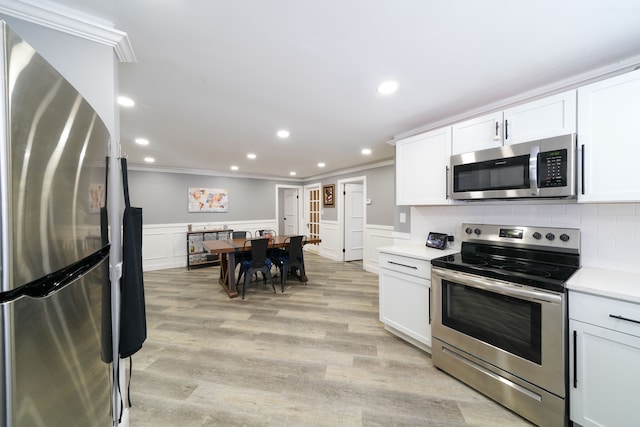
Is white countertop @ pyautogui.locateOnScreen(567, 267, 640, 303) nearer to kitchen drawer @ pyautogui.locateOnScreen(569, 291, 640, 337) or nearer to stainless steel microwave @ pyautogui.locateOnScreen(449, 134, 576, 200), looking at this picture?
kitchen drawer @ pyautogui.locateOnScreen(569, 291, 640, 337)

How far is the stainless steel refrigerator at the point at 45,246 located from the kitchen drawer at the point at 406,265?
2.15 m

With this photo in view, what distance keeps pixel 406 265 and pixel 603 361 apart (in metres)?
1.27

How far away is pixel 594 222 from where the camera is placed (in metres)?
1.72

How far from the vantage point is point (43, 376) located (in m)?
0.52

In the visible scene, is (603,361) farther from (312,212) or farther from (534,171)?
(312,212)

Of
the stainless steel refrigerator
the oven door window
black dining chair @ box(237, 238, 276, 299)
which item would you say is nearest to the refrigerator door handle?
the stainless steel refrigerator

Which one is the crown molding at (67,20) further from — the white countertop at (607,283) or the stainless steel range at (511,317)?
the white countertop at (607,283)

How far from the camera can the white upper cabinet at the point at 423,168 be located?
7.55 ft

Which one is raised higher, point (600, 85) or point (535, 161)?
point (600, 85)

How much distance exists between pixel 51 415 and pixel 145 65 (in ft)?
6.31

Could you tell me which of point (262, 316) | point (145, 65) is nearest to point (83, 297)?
point (145, 65)

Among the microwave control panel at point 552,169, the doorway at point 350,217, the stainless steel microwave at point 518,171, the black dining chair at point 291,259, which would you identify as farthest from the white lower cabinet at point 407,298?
the doorway at point 350,217

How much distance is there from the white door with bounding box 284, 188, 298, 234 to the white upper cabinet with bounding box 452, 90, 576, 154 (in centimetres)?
591

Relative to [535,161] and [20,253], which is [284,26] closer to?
[20,253]
